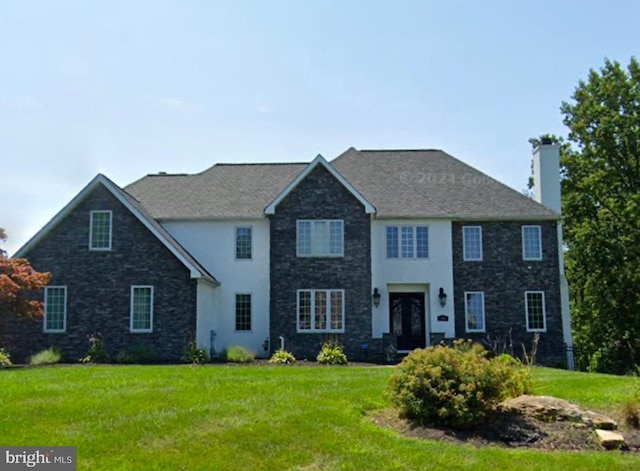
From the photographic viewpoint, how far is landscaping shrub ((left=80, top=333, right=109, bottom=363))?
21.4 meters

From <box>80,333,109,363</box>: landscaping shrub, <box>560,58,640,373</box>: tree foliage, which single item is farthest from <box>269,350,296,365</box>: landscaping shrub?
<box>560,58,640,373</box>: tree foliage

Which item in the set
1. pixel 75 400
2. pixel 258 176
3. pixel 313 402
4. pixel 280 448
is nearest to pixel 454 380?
pixel 313 402

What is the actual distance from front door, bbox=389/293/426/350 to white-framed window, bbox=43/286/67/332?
1208 cm

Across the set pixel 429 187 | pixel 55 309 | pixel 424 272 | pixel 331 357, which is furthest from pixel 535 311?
pixel 55 309

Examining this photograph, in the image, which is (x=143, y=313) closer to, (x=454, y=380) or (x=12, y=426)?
(x=12, y=426)

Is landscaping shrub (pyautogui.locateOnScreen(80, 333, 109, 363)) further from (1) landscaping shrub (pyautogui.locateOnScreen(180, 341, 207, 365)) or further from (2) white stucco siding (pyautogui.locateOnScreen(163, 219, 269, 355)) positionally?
(2) white stucco siding (pyautogui.locateOnScreen(163, 219, 269, 355))

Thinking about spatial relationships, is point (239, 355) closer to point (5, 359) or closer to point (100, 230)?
point (100, 230)

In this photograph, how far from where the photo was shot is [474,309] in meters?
25.8

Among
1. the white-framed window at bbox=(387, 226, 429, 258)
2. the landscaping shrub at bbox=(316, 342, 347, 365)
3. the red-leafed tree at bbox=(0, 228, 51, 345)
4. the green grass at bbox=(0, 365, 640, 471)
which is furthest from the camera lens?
the white-framed window at bbox=(387, 226, 429, 258)

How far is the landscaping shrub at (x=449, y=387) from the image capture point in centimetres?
1004

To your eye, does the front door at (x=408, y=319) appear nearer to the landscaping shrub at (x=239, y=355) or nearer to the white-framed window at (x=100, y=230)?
the landscaping shrub at (x=239, y=355)

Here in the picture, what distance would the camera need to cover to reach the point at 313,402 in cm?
1133

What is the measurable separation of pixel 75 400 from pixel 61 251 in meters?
13.3

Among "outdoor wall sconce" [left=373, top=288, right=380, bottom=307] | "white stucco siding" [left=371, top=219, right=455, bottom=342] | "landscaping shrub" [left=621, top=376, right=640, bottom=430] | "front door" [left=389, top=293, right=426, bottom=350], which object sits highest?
"white stucco siding" [left=371, top=219, right=455, bottom=342]
